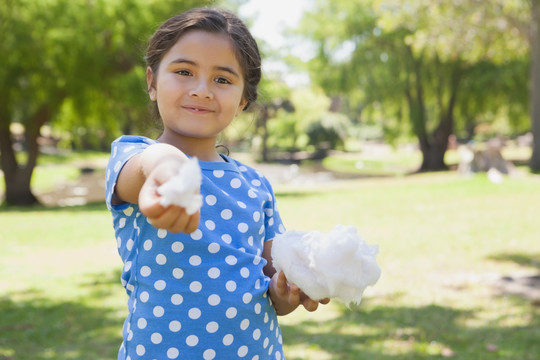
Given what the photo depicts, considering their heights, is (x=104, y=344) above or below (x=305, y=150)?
above

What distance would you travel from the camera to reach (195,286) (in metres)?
1.59

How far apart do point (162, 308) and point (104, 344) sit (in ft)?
9.64

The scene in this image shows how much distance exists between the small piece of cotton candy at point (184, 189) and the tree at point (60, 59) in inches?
472

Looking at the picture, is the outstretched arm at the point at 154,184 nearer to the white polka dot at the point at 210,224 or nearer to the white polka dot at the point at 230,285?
the white polka dot at the point at 210,224

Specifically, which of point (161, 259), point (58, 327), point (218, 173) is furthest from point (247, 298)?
point (58, 327)

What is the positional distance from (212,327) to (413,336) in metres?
3.00

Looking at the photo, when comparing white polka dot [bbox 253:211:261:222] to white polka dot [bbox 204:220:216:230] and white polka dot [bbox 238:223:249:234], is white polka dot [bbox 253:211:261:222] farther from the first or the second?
white polka dot [bbox 204:220:216:230]

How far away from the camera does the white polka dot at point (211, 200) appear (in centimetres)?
165

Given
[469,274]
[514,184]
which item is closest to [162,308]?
[469,274]

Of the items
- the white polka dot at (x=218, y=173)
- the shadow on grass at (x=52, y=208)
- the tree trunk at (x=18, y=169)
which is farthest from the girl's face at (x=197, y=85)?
the tree trunk at (x=18, y=169)

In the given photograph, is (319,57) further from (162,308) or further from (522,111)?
(162,308)

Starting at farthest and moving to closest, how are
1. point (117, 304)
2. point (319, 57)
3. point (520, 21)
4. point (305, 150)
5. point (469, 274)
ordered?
point (305, 150) < point (319, 57) < point (520, 21) < point (469, 274) < point (117, 304)

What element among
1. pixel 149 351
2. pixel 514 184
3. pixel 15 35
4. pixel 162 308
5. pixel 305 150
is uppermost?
pixel 15 35

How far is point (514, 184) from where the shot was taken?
13.2m
